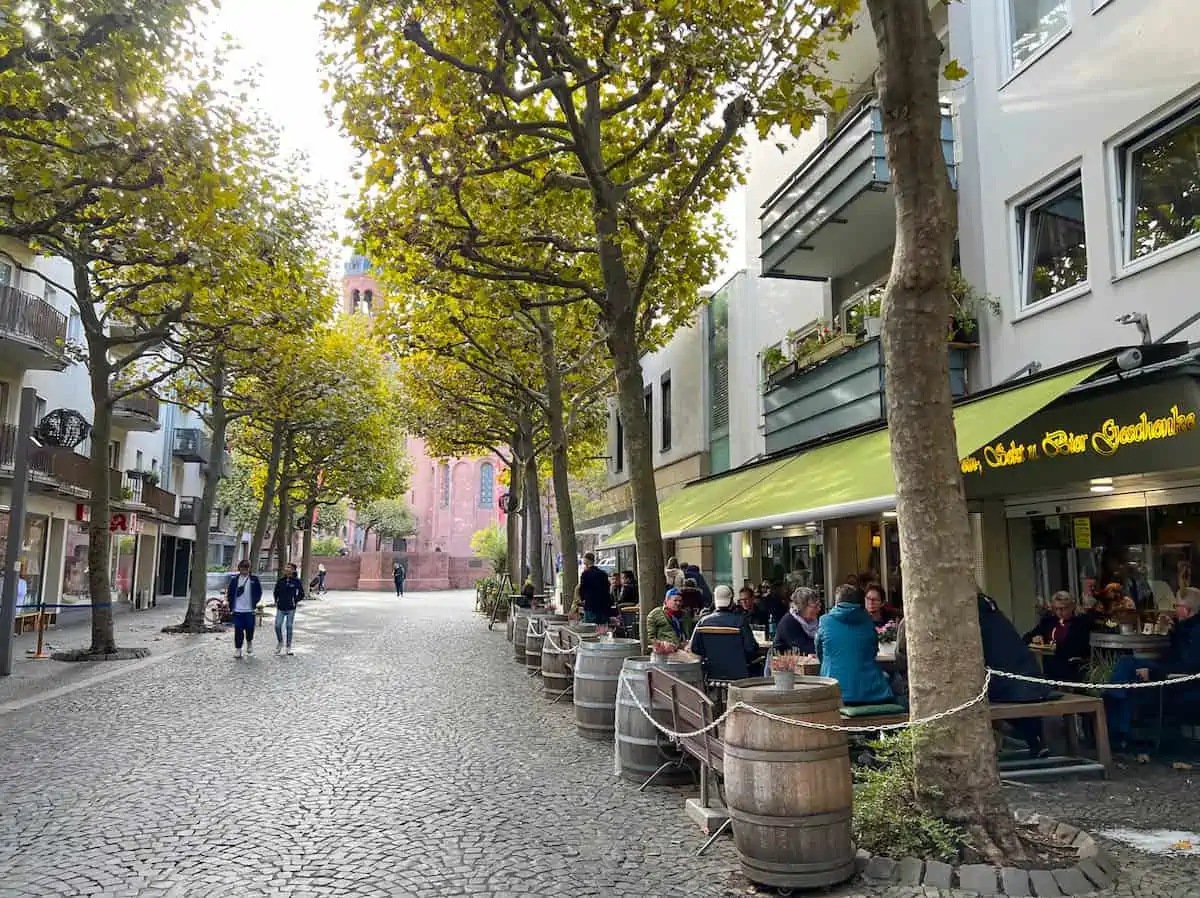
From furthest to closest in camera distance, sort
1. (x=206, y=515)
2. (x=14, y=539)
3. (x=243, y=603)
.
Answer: (x=206, y=515) < (x=243, y=603) < (x=14, y=539)

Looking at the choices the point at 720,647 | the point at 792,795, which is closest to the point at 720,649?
the point at 720,647

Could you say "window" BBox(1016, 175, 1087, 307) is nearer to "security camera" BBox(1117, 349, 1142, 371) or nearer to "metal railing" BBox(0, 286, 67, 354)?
"security camera" BBox(1117, 349, 1142, 371)

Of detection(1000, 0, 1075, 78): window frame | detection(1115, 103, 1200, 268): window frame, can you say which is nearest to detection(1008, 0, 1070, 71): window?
detection(1000, 0, 1075, 78): window frame

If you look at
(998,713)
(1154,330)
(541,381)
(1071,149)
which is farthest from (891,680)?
(541,381)

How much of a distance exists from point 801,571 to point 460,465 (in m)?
69.0

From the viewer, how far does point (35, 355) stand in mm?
22125

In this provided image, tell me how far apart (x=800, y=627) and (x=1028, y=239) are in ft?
18.0

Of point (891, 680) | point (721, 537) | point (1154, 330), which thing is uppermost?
point (1154, 330)

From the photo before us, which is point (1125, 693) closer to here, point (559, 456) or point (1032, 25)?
point (1032, 25)

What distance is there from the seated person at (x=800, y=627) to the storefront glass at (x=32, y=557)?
21.0m

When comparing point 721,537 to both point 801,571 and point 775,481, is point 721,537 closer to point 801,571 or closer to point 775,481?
point 801,571

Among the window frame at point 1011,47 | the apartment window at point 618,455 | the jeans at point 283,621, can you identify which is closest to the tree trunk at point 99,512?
the jeans at point 283,621

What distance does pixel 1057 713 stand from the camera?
688 centimetres

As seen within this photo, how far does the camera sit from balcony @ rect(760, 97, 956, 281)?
39.1ft
